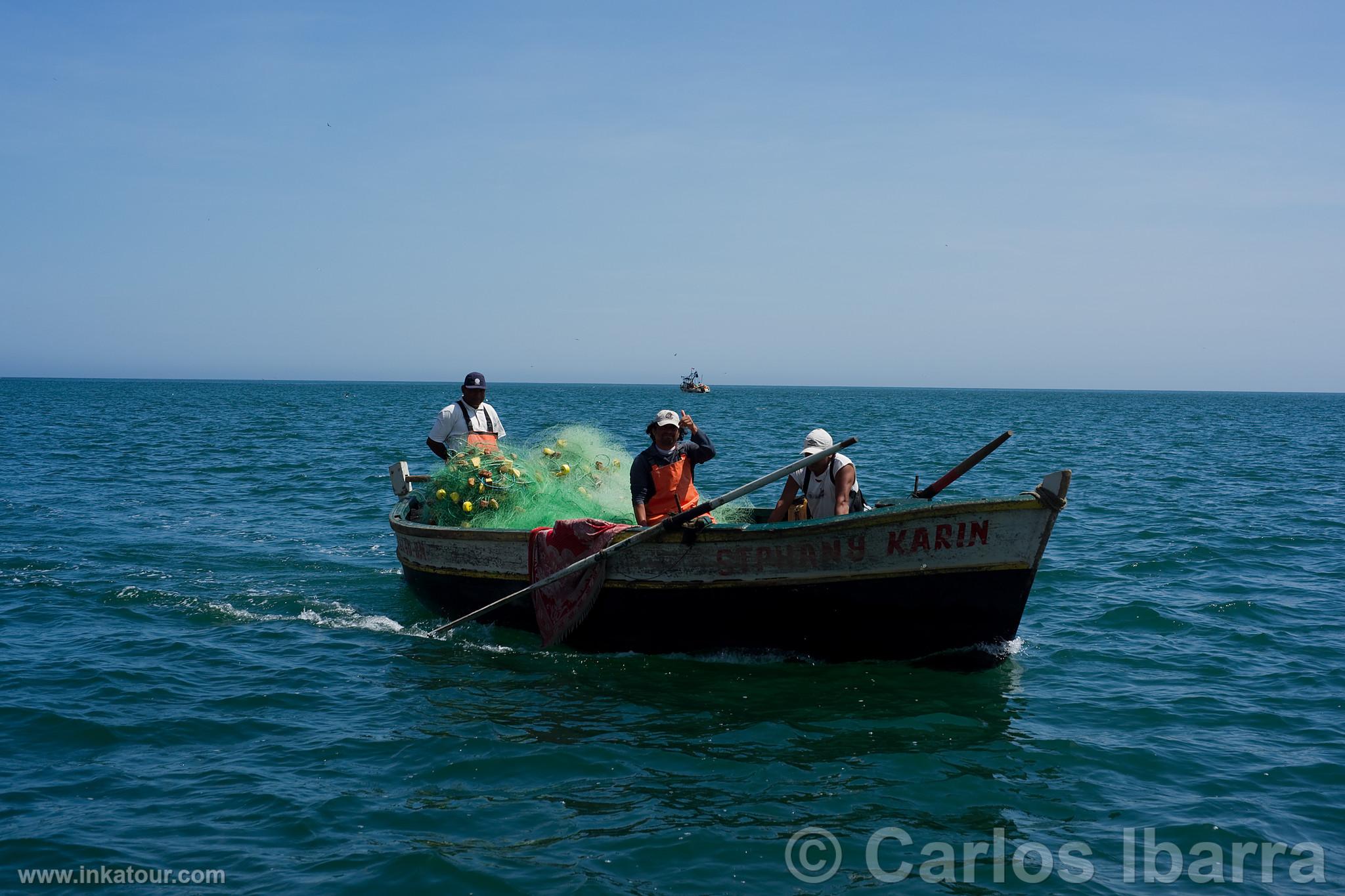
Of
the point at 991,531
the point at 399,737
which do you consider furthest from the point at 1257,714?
the point at 399,737

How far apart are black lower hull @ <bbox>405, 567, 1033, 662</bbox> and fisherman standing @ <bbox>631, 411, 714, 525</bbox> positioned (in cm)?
78

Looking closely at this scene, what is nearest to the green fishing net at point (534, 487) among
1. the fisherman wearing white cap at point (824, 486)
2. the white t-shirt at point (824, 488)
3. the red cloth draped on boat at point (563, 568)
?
the red cloth draped on boat at point (563, 568)

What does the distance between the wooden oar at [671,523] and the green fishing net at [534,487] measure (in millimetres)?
1009

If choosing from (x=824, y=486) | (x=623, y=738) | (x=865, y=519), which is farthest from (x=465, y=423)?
(x=865, y=519)

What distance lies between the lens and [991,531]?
25.3 feet

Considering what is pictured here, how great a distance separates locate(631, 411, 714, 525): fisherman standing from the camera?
9.20 m

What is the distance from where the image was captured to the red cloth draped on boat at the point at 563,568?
8953 mm

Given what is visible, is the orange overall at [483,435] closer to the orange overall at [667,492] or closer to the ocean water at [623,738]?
the ocean water at [623,738]

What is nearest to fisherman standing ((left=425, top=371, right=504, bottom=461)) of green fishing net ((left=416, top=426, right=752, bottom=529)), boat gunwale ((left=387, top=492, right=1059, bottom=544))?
green fishing net ((left=416, top=426, right=752, bottom=529))

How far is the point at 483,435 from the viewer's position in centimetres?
1091

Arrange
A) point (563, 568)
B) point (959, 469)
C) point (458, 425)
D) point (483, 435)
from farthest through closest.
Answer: point (458, 425)
point (483, 435)
point (563, 568)
point (959, 469)

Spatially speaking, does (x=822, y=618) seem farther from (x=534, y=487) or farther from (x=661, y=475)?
(x=534, y=487)

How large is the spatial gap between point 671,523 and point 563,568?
48.6 inches

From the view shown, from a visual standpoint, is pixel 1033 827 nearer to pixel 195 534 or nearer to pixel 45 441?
pixel 195 534
